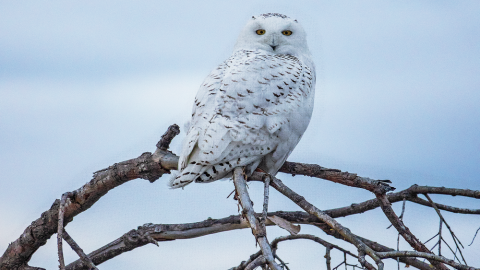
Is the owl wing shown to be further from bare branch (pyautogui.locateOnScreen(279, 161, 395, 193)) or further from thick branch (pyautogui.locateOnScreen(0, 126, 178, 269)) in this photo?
thick branch (pyautogui.locateOnScreen(0, 126, 178, 269))

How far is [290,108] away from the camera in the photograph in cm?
204

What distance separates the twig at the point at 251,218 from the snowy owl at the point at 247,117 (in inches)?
3.5

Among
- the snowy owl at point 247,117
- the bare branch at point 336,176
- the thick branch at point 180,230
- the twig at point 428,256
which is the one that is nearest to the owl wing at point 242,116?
the snowy owl at point 247,117

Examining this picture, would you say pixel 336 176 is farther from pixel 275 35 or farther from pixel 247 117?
pixel 275 35

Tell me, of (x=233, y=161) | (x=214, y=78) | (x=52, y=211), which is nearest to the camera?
(x=233, y=161)

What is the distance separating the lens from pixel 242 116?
6.49ft

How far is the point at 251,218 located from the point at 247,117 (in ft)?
1.62

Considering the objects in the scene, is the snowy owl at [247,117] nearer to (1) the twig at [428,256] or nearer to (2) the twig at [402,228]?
(2) the twig at [402,228]

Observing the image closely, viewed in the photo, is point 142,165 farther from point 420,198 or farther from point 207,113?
point 420,198

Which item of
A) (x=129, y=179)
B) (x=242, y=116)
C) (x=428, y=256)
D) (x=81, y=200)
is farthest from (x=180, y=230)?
(x=428, y=256)

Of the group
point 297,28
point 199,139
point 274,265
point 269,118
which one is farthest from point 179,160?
point 297,28

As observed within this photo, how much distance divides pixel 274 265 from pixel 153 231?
3.56ft

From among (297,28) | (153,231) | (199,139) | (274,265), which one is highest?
(297,28)

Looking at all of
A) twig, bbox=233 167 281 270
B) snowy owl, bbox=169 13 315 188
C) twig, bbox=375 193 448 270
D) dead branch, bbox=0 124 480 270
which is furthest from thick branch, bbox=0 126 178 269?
twig, bbox=375 193 448 270
